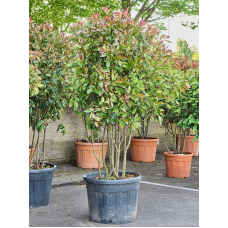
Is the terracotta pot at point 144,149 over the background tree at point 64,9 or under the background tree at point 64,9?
under

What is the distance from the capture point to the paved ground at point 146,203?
3.30 m

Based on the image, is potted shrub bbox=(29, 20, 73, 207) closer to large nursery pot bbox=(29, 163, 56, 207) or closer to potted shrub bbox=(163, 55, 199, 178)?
large nursery pot bbox=(29, 163, 56, 207)

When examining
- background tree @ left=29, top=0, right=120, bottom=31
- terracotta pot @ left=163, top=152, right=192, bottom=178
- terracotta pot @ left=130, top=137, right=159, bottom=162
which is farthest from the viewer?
background tree @ left=29, top=0, right=120, bottom=31

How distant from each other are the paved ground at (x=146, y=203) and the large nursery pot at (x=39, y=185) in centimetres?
11

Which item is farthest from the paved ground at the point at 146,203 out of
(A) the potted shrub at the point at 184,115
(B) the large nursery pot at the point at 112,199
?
(A) the potted shrub at the point at 184,115

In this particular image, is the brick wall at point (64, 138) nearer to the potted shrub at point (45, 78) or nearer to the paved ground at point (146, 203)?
the paved ground at point (146, 203)

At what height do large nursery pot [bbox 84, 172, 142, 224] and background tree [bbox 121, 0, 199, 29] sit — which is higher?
background tree [bbox 121, 0, 199, 29]

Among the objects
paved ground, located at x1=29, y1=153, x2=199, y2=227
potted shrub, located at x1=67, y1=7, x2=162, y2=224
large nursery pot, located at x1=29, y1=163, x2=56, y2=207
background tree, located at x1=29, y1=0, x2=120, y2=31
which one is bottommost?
paved ground, located at x1=29, y1=153, x2=199, y2=227

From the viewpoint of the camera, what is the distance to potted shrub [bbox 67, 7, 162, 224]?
2955 mm

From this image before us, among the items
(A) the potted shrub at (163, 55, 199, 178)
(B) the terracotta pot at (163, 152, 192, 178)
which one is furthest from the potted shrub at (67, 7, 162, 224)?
(B) the terracotta pot at (163, 152, 192, 178)

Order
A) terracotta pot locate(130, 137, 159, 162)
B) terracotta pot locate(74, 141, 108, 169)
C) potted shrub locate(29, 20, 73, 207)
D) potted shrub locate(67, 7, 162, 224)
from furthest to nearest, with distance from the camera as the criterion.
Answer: terracotta pot locate(130, 137, 159, 162) → terracotta pot locate(74, 141, 108, 169) → potted shrub locate(29, 20, 73, 207) → potted shrub locate(67, 7, 162, 224)

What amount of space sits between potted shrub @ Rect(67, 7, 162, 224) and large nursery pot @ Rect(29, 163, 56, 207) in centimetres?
96

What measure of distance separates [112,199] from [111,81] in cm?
130
